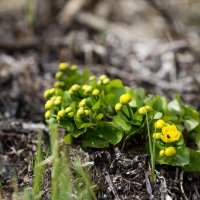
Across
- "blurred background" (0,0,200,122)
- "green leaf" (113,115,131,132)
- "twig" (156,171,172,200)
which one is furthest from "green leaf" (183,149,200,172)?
"blurred background" (0,0,200,122)

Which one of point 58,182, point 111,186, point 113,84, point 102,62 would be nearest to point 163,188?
point 111,186

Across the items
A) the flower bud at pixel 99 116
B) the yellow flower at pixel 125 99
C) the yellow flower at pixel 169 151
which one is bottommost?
the yellow flower at pixel 169 151

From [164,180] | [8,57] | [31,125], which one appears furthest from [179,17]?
[164,180]

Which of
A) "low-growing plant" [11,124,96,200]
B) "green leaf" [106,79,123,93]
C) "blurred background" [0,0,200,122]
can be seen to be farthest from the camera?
"blurred background" [0,0,200,122]

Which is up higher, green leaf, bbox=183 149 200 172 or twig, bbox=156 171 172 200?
green leaf, bbox=183 149 200 172

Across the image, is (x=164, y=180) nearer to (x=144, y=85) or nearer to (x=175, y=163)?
(x=175, y=163)

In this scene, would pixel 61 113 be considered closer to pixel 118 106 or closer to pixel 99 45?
pixel 118 106

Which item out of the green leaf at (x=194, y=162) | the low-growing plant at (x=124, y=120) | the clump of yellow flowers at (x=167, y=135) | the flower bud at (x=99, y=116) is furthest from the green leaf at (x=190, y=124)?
the flower bud at (x=99, y=116)

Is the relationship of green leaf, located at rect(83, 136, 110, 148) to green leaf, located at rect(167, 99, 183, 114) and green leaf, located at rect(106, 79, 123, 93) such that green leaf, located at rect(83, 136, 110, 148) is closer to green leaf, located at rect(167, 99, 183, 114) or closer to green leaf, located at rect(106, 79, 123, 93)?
green leaf, located at rect(106, 79, 123, 93)

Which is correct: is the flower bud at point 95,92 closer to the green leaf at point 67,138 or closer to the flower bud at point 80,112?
the flower bud at point 80,112
